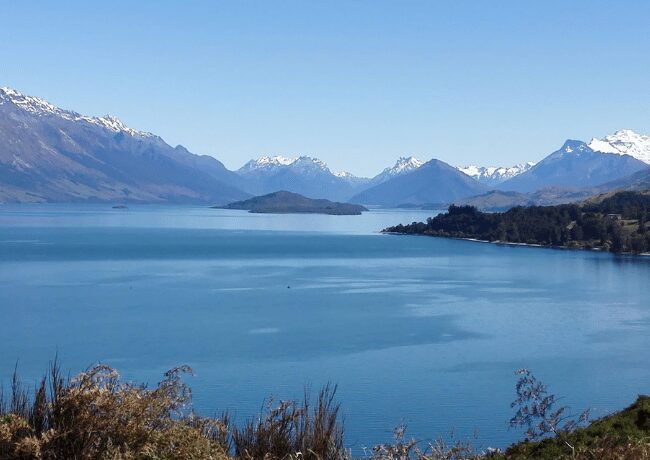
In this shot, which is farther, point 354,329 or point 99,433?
point 354,329

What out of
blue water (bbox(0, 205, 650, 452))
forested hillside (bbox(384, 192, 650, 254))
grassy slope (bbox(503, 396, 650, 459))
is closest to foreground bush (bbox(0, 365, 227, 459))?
grassy slope (bbox(503, 396, 650, 459))

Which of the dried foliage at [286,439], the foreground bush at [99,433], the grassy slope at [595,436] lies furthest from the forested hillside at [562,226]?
the foreground bush at [99,433]

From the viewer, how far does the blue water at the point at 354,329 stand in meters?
36.0

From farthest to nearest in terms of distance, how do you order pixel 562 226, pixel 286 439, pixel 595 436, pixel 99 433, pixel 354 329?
1. pixel 562 226
2. pixel 354 329
3. pixel 595 436
4. pixel 286 439
5. pixel 99 433

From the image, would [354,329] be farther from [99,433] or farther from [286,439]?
[99,433]

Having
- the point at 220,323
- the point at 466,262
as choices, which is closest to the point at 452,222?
the point at 466,262

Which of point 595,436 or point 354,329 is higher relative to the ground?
point 595,436

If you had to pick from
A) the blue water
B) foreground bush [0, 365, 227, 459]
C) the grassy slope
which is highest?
foreground bush [0, 365, 227, 459]

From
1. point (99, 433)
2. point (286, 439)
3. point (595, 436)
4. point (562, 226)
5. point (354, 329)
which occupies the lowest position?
point (354, 329)

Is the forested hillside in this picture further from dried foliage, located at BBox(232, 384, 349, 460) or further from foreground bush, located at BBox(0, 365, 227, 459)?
foreground bush, located at BBox(0, 365, 227, 459)

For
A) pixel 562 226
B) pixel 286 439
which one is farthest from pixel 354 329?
pixel 562 226

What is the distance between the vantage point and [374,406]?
33688 millimetres

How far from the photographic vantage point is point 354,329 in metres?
54.9

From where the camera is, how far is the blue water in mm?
35969
